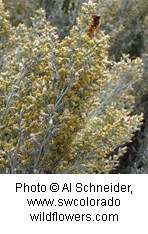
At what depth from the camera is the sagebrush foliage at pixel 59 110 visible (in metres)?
2.68

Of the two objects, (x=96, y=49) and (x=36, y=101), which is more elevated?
(x=96, y=49)

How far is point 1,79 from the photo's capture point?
2891 millimetres

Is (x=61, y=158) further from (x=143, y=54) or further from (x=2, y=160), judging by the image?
(x=143, y=54)

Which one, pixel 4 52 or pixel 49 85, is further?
pixel 4 52

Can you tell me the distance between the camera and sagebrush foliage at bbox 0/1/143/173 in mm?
2680

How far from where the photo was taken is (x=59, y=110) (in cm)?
274

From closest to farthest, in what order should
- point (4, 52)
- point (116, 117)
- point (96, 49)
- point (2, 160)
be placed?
1. point (96, 49)
2. point (2, 160)
3. point (116, 117)
4. point (4, 52)

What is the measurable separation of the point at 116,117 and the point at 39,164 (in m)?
0.66

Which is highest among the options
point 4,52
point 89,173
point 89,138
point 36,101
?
point 4,52

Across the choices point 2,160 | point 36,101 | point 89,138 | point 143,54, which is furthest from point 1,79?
point 143,54

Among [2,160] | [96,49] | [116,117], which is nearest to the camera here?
[96,49]

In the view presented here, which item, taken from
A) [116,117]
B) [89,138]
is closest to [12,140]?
[89,138]

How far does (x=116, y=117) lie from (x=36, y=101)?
66 cm

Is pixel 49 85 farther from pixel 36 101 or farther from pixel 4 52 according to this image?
pixel 4 52
